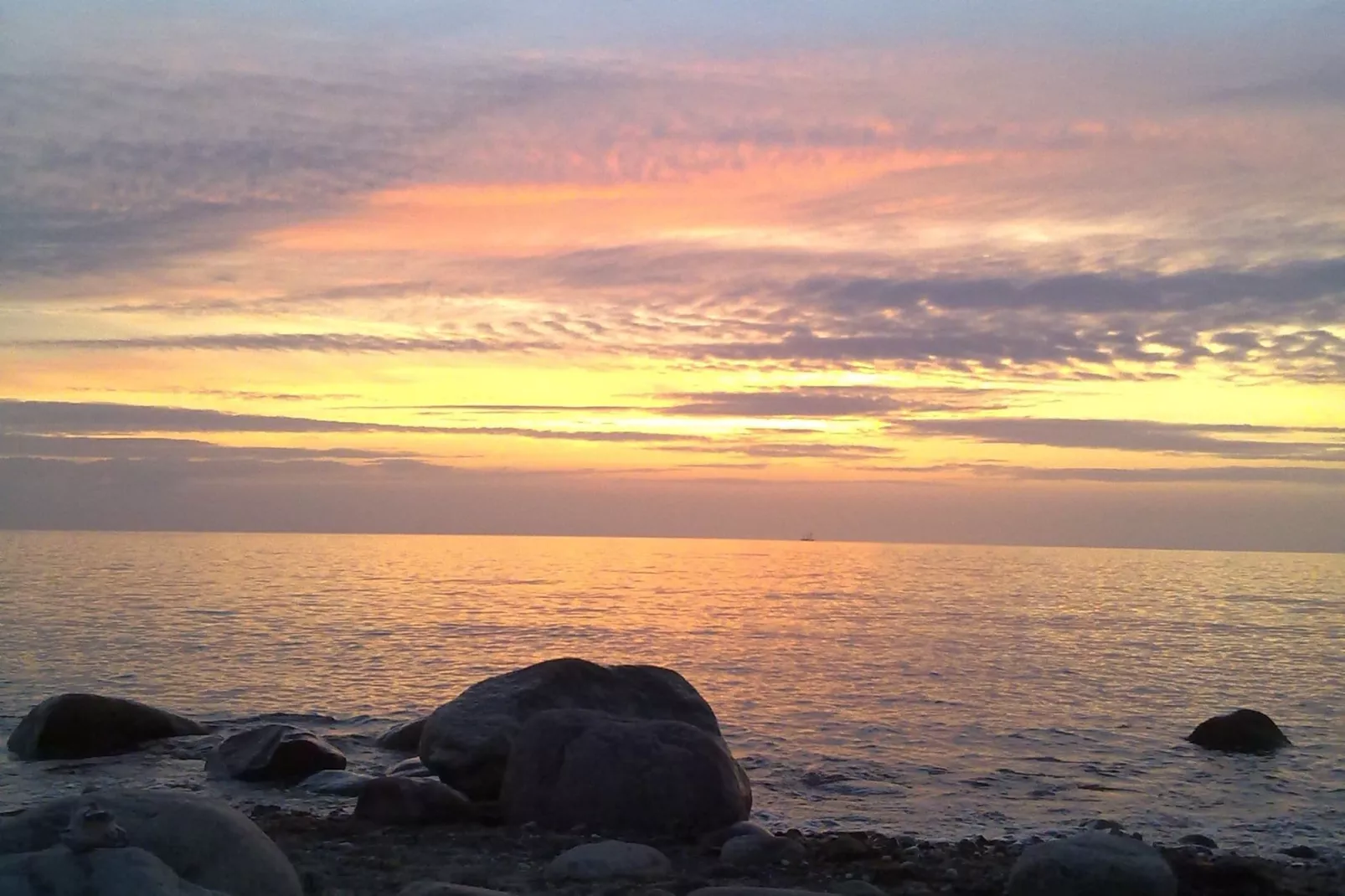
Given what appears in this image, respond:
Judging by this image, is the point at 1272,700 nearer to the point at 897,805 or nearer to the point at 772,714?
the point at 772,714

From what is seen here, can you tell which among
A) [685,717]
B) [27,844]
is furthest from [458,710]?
[27,844]

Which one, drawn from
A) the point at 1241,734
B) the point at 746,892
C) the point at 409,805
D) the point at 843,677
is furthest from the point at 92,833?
the point at 843,677

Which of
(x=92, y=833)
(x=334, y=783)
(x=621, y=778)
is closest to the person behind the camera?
(x=92, y=833)

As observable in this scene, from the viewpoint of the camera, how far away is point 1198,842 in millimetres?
13094

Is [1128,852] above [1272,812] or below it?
above

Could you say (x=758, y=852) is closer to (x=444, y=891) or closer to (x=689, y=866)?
(x=689, y=866)

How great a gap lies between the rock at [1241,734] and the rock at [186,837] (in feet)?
53.4

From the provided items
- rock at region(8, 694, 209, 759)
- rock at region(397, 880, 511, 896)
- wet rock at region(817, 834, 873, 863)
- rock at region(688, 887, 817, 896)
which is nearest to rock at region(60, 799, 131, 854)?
rock at region(397, 880, 511, 896)

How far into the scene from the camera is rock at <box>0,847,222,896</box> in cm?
674

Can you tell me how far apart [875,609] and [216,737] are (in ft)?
122

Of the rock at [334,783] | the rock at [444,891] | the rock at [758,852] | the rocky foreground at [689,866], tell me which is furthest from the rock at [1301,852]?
the rock at [334,783]

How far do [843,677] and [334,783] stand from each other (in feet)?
50.1

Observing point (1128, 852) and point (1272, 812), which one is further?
point (1272, 812)

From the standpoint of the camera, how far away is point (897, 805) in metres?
14.9
